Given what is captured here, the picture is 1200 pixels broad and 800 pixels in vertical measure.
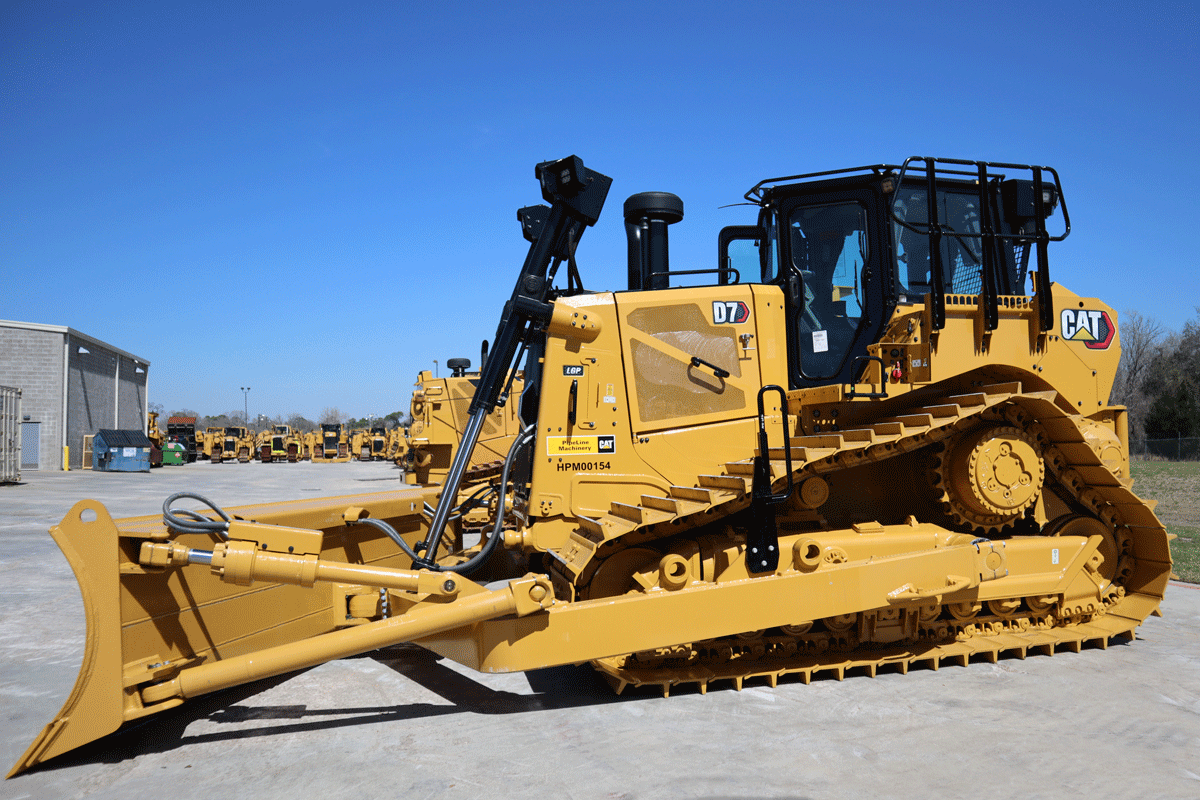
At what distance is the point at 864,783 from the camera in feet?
11.4

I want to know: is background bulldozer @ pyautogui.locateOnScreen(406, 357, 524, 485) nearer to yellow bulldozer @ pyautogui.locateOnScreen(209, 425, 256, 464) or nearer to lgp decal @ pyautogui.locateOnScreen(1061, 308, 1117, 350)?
lgp decal @ pyautogui.locateOnScreen(1061, 308, 1117, 350)

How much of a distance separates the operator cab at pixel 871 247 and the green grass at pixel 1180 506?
5444 mm

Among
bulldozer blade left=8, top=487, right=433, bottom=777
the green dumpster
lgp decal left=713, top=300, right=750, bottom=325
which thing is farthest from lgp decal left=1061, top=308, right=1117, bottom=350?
the green dumpster

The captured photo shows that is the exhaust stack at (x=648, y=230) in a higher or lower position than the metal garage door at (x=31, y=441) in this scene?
higher

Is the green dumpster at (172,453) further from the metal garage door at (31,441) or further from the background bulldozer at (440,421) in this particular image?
the background bulldozer at (440,421)

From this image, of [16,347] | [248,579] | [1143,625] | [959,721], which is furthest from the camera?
[16,347]

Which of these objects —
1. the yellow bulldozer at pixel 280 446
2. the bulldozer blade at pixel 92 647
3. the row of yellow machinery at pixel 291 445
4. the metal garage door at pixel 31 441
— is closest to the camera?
the bulldozer blade at pixel 92 647

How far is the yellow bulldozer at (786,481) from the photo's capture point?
14.6ft

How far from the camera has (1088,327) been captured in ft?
18.2

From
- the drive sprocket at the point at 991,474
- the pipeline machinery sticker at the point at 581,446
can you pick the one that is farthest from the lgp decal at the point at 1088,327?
the pipeline machinery sticker at the point at 581,446

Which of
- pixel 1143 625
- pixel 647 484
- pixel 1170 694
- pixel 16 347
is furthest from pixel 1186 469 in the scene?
pixel 16 347

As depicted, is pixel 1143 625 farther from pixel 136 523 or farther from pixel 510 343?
pixel 136 523

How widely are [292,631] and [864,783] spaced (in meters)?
3.68

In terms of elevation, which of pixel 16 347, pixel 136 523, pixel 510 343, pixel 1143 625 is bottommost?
pixel 1143 625
